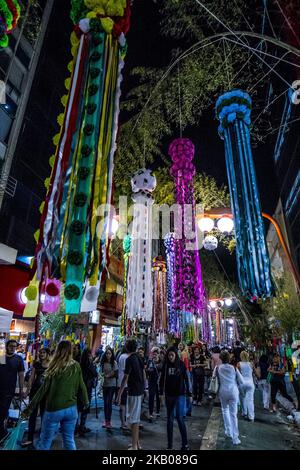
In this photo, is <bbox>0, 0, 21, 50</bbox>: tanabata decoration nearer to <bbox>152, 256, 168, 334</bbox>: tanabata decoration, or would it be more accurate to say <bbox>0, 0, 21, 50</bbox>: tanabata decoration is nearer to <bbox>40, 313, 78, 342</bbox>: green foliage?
<bbox>152, 256, 168, 334</bbox>: tanabata decoration

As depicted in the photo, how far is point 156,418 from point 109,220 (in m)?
7.23

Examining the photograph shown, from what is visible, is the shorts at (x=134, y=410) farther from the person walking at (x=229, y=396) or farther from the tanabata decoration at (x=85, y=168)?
the tanabata decoration at (x=85, y=168)

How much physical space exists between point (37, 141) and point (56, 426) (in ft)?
54.9

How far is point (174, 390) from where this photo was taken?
5.45 meters

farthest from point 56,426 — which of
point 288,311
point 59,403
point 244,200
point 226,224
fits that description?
point 288,311

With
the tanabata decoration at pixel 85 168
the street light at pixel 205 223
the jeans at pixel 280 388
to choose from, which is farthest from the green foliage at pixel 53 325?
the tanabata decoration at pixel 85 168

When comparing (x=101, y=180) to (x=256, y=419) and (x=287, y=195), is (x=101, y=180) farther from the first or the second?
(x=287, y=195)

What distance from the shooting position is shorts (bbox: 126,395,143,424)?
517 centimetres

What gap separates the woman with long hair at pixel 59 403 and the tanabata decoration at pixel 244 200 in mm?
3121

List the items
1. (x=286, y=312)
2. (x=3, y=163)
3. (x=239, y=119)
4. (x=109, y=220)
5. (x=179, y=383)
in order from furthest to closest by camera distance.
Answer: (x=286, y=312)
(x=3, y=163)
(x=239, y=119)
(x=179, y=383)
(x=109, y=220)

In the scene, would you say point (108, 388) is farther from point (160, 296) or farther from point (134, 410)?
point (160, 296)

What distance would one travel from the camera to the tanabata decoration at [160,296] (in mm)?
13031

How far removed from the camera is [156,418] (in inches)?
320

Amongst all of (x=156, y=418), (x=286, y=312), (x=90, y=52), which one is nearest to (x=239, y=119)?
(x=90, y=52)
